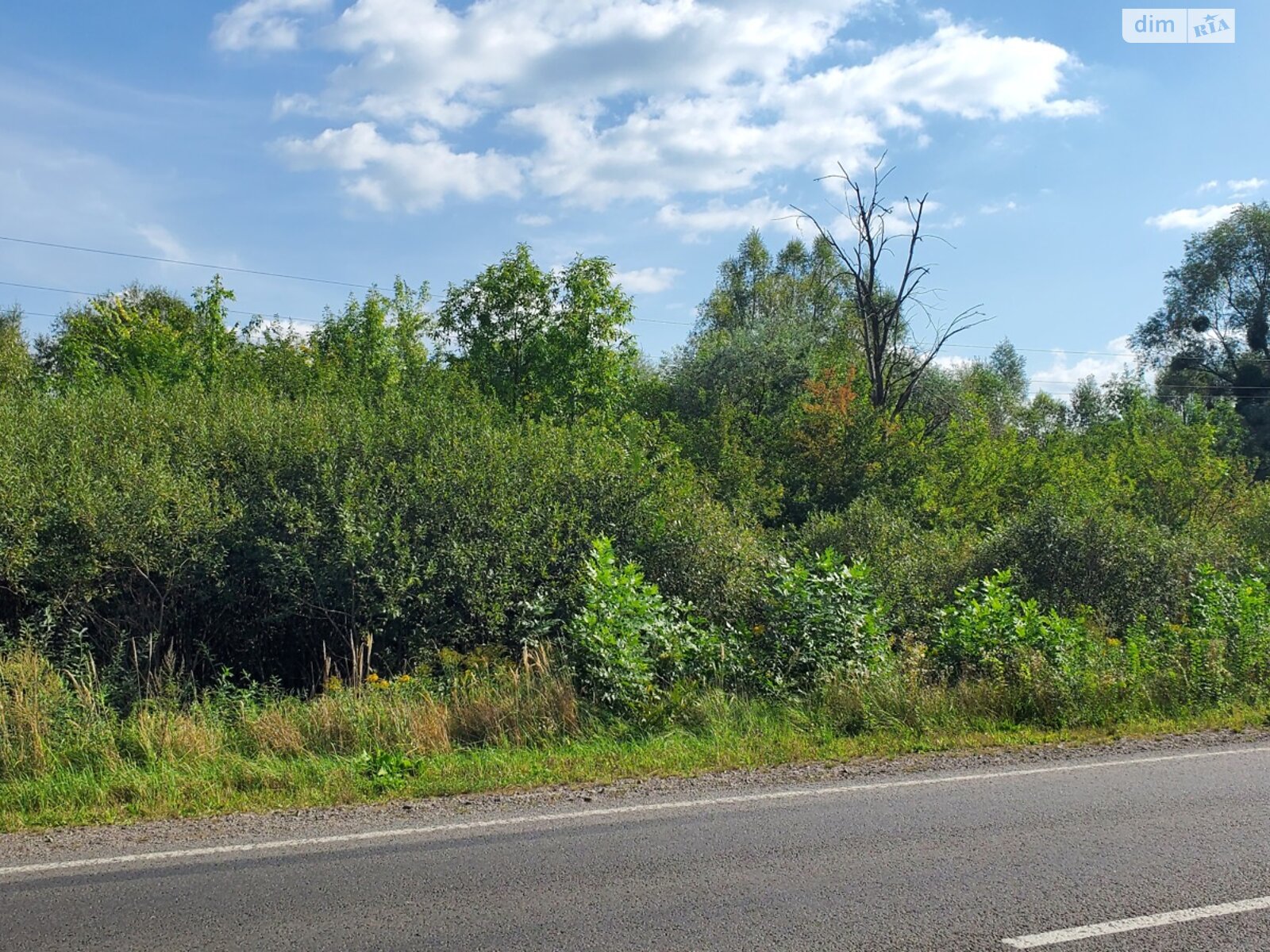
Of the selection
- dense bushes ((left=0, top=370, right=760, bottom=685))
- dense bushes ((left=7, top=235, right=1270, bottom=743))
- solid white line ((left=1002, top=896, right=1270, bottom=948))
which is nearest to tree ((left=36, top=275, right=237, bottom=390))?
dense bushes ((left=7, top=235, right=1270, bottom=743))

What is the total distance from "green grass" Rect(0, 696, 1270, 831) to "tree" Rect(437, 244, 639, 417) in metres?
16.2

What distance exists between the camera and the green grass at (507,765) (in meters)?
7.04

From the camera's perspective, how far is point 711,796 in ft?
23.3

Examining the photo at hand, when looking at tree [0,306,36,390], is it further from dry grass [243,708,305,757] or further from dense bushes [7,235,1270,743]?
dry grass [243,708,305,757]

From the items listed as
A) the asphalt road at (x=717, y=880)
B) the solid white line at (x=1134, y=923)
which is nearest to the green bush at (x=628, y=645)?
the asphalt road at (x=717, y=880)

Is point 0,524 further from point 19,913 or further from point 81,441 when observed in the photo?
point 19,913

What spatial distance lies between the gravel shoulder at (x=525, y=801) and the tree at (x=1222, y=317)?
49172 millimetres

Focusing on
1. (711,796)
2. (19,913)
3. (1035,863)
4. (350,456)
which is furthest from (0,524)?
(1035,863)

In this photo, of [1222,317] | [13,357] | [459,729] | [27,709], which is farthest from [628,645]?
[1222,317]

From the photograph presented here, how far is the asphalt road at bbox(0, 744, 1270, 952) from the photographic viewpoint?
4488mm

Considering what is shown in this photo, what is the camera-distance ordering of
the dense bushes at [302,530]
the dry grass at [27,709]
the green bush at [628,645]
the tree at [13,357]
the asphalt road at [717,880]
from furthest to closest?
the tree at [13,357] → the dense bushes at [302,530] → the green bush at [628,645] → the dry grass at [27,709] → the asphalt road at [717,880]

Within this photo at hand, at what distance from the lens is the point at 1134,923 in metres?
4.47

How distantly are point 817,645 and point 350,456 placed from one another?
20.2 ft

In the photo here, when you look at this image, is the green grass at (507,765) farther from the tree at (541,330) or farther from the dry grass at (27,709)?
the tree at (541,330)
